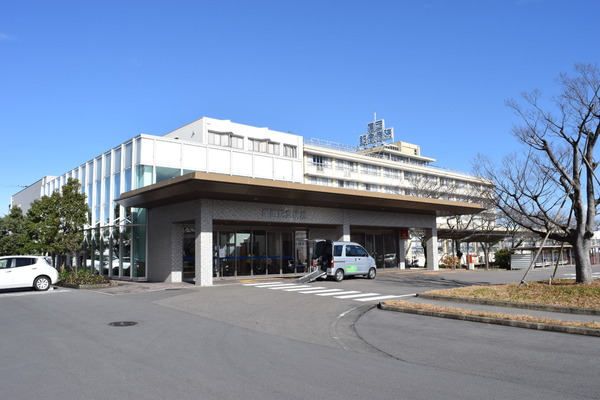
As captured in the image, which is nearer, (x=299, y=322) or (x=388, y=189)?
(x=299, y=322)

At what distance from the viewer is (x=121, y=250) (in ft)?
88.0

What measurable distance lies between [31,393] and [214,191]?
598 inches

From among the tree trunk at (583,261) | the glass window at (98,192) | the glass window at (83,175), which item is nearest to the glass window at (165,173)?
the glass window at (98,192)

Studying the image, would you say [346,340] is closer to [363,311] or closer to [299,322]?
[299,322]

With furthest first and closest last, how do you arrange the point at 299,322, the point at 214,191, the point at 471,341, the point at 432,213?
the point at 432,213, the point at 214,191, the point at 299,322, the point at 471,341

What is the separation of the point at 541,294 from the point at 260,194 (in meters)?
12.7

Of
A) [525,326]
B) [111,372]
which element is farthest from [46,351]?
[525,326]

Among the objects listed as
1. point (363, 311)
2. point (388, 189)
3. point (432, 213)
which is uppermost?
point (388, 189)

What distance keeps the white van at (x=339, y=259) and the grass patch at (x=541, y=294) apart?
7.93m

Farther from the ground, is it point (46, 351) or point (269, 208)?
point (269, 208)

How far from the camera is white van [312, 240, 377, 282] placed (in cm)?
2330

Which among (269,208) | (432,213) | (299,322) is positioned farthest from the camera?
(432,213)

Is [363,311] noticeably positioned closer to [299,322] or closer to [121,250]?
[299,322]

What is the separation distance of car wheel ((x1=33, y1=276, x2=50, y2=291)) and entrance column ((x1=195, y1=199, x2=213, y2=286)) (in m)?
6.59
